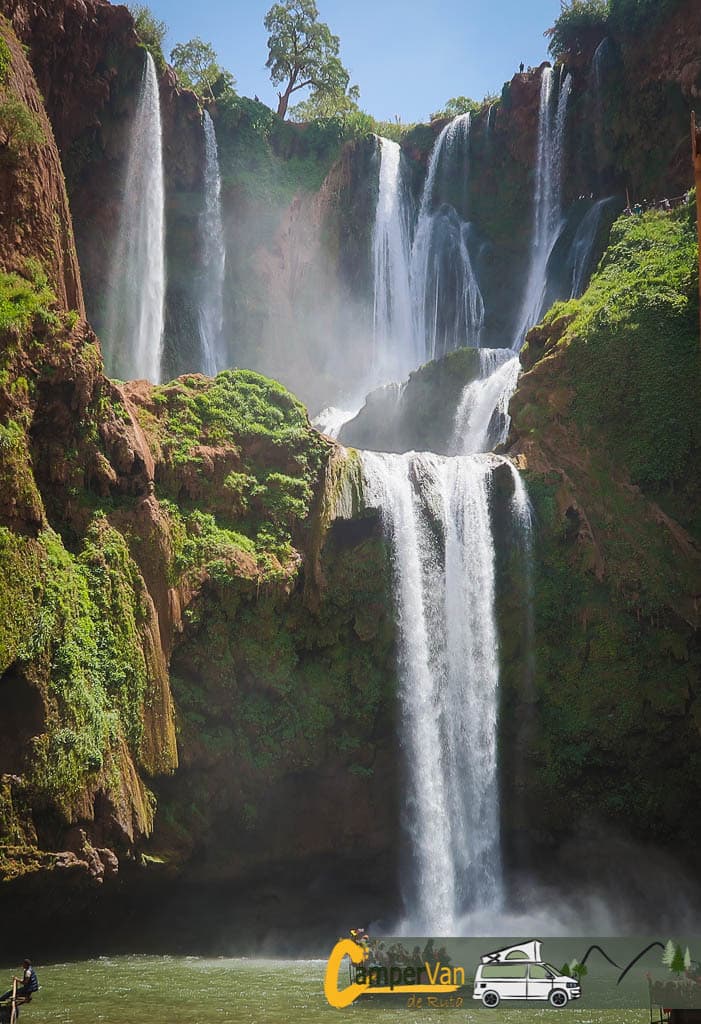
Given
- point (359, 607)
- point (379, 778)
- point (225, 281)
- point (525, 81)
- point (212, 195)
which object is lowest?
point (379, 778)

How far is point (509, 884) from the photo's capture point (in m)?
21.9

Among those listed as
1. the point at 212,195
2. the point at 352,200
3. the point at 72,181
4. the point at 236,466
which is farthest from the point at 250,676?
the point at 352,200

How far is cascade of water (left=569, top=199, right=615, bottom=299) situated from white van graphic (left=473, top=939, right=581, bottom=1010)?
24197mm

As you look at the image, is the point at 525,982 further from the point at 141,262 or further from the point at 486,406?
the point at 141,262

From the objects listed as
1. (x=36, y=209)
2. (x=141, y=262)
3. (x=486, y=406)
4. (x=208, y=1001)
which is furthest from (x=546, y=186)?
(x=208, y=1001)

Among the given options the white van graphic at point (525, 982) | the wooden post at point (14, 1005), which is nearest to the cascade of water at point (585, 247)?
the white van graphic at point (525, 982)

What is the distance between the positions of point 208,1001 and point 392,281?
106 ft

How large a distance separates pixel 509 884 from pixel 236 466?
37.5 ft

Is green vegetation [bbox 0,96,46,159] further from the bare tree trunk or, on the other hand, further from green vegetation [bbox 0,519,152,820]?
the bare tree trunk

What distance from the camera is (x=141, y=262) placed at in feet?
118

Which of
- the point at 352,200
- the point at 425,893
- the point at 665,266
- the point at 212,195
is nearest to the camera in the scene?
the point at 425,893

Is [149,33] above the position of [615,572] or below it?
above

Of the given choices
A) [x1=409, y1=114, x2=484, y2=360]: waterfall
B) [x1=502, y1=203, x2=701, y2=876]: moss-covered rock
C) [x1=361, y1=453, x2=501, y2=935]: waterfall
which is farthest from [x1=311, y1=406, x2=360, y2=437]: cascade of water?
[x1=361, y1=453, x2=501, y2=935]: waterfall

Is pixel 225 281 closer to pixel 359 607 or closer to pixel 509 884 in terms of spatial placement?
pixel 359 607
